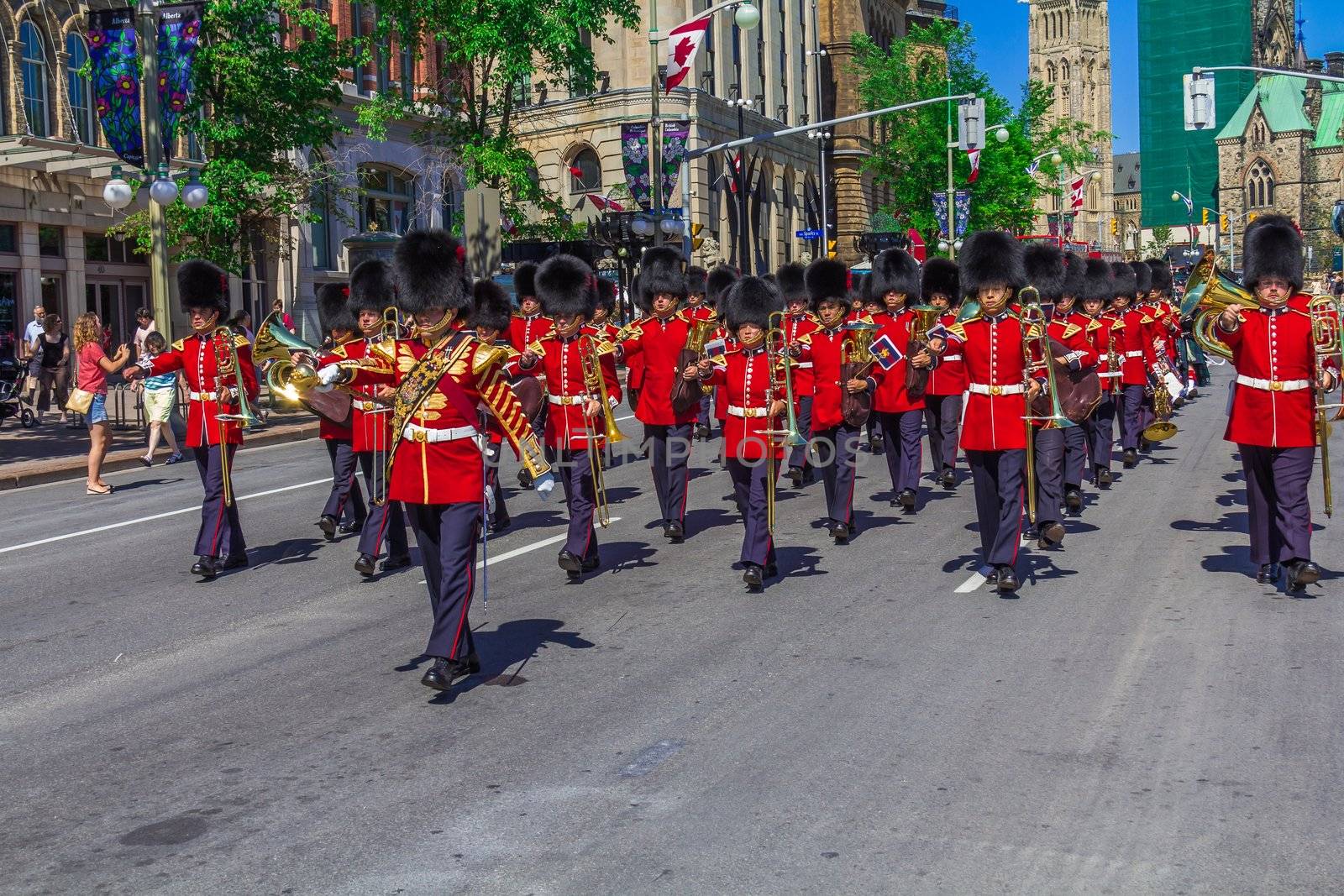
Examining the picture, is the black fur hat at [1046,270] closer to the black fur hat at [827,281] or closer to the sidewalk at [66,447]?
the black fur hat at [827,281]

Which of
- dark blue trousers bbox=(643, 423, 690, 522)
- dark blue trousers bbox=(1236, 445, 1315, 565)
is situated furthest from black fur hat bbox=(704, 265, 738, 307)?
dark blue trousers bbox=(1236, 445, 1315, 565)

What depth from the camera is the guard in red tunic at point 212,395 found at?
34.9 ft

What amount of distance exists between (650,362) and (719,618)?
3939mm

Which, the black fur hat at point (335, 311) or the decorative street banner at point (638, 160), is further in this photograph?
the decorative street banner at point (638, 160)

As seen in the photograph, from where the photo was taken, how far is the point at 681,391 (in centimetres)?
1084

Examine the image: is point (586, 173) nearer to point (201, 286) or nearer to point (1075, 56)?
point (201, 286)

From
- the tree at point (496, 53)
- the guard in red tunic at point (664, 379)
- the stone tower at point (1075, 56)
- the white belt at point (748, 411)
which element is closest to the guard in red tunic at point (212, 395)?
the guard in red tunic at point (664, 379)

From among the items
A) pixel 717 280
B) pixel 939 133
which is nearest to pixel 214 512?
pixel 717 280

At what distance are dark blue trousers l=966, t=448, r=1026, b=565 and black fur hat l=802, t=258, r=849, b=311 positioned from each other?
13.5 ft

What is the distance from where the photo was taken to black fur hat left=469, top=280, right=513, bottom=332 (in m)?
13.1

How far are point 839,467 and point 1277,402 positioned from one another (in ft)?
11.2

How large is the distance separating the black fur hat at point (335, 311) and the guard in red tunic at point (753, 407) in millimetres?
2969

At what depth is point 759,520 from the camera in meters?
9.76

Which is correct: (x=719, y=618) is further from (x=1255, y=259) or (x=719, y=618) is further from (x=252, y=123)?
(x=252, y=123)
